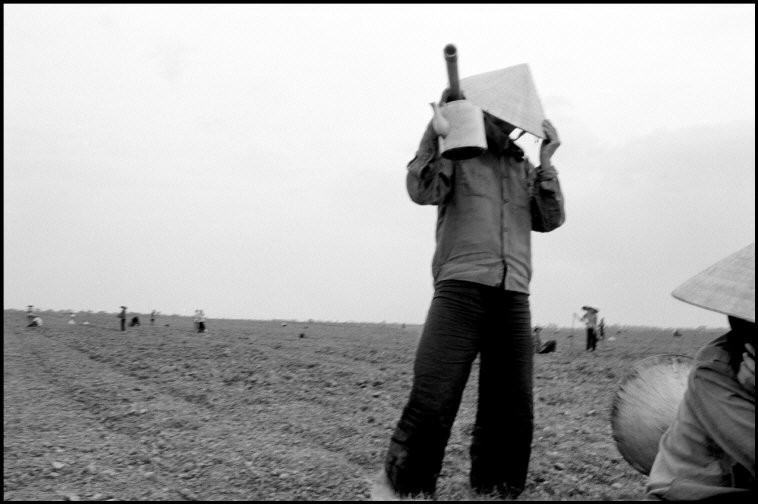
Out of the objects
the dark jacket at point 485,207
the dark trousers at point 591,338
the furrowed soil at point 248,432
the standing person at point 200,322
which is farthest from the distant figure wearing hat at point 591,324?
the dark jacket at point 485,207

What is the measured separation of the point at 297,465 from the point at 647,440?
2215 mm

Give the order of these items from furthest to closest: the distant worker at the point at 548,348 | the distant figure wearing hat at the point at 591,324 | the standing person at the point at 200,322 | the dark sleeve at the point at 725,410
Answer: the standing person at the point at 200,322, the distant figure wearing hat at the point at 591,324, the distant worker at the point at 548,348, the dark sleeve at the point at 725,410

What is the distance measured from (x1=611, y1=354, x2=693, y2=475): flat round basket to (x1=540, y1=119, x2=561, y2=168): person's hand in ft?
3.74

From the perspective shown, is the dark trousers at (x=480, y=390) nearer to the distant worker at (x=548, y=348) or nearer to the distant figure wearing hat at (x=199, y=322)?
the distant worker at (x=548, y=348)

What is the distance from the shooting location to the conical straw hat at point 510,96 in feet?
11.4

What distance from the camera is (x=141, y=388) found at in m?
8.69

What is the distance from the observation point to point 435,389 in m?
3.32

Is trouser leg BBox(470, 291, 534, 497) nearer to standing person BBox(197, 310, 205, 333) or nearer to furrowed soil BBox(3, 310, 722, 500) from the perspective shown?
furrowed soil BBox(3, 310, 722, 500)

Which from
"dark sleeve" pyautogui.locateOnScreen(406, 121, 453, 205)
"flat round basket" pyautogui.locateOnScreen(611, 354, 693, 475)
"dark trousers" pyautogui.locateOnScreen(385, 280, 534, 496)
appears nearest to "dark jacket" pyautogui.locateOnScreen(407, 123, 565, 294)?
"dark sleeve" pyautogui.locateOnScreen(406, 121, 453, 205)

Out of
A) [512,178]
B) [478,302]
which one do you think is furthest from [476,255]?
[512,178]

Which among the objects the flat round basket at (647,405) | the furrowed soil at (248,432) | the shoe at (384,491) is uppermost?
the flat round basket at (647,405)

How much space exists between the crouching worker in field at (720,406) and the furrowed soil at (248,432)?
3.37 ft

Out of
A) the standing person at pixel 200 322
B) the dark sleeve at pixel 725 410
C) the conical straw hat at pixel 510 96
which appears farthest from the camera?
the standing person at pixel 200 322

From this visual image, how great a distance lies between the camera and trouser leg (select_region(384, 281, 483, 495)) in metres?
3.32
